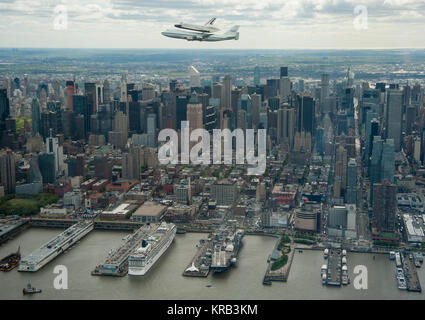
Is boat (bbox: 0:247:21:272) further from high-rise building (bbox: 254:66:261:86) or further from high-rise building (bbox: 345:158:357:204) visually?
high-rise building (bbox: 254:66:261:86)

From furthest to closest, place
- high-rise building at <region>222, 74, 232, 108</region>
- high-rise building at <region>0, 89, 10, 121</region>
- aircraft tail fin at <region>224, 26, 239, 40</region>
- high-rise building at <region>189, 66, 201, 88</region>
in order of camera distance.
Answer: high-rise building at <region>222, 74, 232, 108</region> → high-rise building at <region>189, 66, 201, 88</region> → high-rise building at <region>0, 89, 10, 121</region> → aircraft tail fin at <region>224, 26, 239, 40</region>

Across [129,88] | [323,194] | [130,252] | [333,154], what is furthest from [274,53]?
[129,88]

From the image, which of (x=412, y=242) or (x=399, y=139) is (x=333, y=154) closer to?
(x=399, y=139)

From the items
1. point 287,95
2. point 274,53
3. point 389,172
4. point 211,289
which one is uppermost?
point 274,53

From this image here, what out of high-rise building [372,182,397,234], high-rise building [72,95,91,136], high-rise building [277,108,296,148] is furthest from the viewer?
high-rise building [72,95,91,136]

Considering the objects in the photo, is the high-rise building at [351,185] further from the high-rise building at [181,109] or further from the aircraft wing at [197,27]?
the high-rise building at [181,109]

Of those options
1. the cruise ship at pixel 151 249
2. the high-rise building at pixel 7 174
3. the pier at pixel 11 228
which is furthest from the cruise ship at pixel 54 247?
the high-rise building at pixel 7 174

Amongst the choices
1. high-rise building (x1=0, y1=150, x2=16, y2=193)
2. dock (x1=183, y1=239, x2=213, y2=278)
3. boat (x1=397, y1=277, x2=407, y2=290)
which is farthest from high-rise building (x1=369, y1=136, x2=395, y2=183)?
high-rise building (x1=0, y1=150, x2=16, y2=193)
